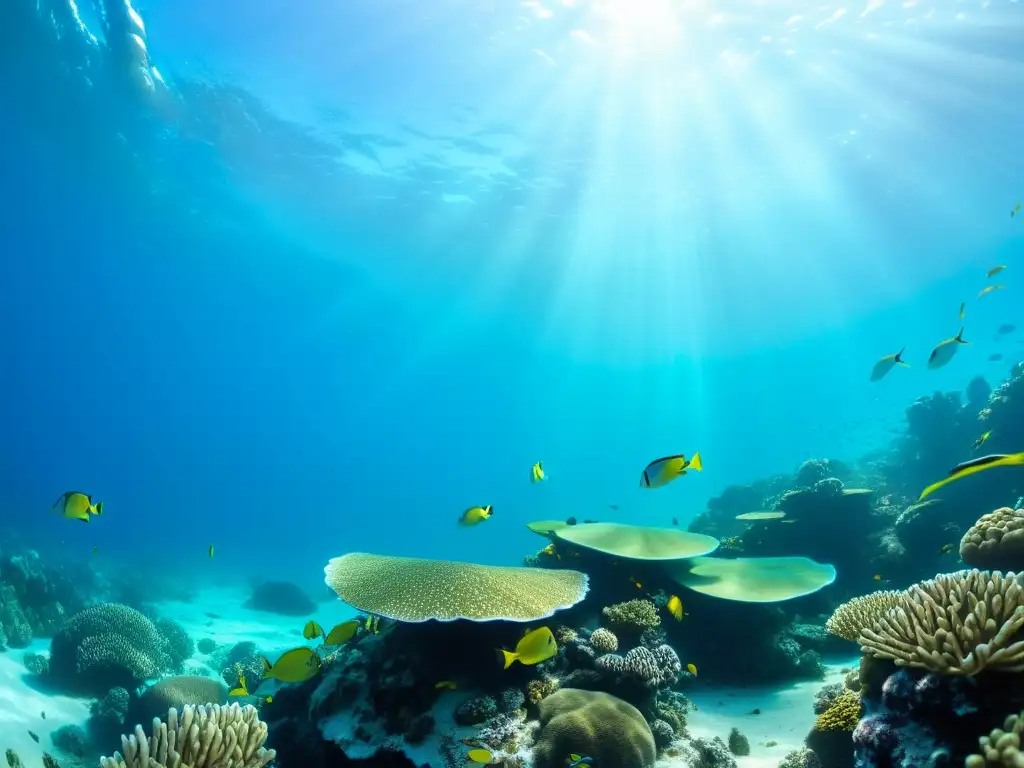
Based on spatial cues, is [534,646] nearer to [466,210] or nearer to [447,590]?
[447,590]

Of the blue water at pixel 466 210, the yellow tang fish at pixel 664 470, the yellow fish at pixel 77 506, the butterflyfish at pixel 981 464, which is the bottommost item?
the butterflyfish at pixel 981 464

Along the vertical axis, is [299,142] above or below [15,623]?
above

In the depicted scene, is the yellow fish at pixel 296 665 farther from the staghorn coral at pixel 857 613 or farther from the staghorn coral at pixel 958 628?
the staghorn coral at pixel 857 613

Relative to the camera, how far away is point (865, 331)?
229 feet

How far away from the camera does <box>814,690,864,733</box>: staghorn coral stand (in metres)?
4.62

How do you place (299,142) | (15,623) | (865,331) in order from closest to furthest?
1. (15,623)
2. (299,142)
3. (865,331)

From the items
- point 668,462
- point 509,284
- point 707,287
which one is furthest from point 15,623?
point 707,287

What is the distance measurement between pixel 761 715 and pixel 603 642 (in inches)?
99.8

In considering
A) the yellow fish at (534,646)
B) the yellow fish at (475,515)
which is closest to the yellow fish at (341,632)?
the yellow fish at (475,515)

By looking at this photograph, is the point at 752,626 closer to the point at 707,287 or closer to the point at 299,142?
the point at 299,142

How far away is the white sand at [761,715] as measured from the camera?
5.61 m

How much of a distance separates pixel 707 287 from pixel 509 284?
21.5 metres

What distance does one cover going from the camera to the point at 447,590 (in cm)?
541

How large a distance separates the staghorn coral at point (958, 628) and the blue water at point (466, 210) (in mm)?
25140
